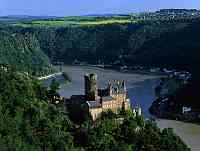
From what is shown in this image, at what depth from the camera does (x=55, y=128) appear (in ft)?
54.2

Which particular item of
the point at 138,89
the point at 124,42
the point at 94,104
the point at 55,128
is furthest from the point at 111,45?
the point at 55,128

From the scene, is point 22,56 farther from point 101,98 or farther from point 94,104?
point 94,104

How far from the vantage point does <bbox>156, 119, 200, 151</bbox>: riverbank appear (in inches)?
904

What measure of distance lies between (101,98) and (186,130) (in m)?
5.90

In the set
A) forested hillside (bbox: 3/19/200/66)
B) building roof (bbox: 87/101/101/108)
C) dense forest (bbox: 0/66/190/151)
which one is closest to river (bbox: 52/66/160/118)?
forested hillside (bbox: 3/19/200/66)

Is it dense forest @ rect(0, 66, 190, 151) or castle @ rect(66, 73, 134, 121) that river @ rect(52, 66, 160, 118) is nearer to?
castle @ rect(66, 73, 134, 121)

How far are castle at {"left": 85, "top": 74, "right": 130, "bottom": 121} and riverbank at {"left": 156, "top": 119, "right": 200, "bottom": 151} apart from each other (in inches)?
108

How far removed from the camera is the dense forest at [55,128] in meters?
15.2

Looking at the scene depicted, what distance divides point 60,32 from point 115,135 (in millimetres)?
52144

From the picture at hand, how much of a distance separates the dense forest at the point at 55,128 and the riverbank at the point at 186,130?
376 centimetres

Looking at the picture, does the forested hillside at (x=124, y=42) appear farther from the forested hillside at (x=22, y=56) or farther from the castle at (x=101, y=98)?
the castle at (x=101, y=98)

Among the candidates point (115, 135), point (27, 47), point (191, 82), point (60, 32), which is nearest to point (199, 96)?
point (191, 82)

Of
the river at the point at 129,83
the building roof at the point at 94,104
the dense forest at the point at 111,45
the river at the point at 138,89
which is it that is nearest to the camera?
the building roof at the point at 94,104

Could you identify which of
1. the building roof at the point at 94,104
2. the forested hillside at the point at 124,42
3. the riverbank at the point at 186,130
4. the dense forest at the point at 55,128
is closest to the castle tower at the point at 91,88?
the building roof at the point at 94,104
